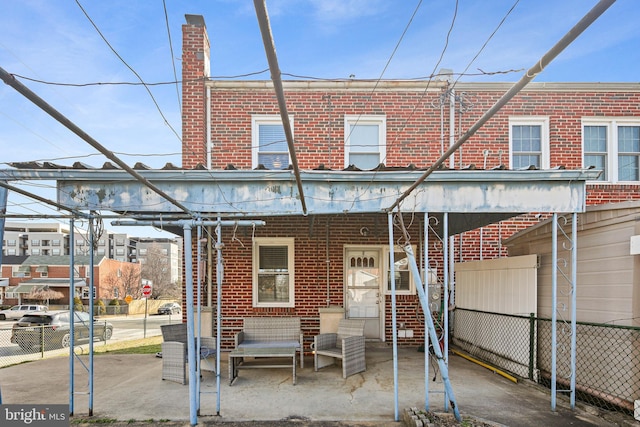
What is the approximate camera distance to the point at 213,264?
28.8 feet

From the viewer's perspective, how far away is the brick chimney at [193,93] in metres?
9.12

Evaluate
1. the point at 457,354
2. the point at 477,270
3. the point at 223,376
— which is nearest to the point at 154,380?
→ the point at 223,376

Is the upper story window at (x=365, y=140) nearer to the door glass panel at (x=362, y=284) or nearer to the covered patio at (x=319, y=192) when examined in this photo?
the door glass panel at (x=362, y=284)

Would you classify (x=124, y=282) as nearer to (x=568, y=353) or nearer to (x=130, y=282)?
(x=130, y=282)

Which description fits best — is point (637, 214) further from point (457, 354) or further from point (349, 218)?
point (349, 218)

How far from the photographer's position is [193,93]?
9211 mm

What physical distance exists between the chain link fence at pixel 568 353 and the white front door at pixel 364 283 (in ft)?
7.72

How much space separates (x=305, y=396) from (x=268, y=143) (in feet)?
20.3

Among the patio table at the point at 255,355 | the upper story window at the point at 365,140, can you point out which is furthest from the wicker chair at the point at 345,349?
the upper story window at the point at 365,140

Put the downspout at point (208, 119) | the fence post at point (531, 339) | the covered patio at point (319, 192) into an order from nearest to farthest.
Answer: the covered patio at point (319, 192)
the fence post at point (531, 339)
the downspout at point (208, 119)

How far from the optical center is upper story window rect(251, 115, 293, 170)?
9.35 m

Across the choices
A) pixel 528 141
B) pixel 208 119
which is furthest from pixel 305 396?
pixel 528 141

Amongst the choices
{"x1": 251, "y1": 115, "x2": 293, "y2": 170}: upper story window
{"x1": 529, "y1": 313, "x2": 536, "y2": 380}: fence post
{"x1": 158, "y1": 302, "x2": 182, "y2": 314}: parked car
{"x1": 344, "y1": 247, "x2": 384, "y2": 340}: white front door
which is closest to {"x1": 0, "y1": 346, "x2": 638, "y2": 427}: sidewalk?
{"x1": 529, "y1": 313, "x2": 536, "y2": 380}: fence post

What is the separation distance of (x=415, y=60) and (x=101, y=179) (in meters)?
4.99
